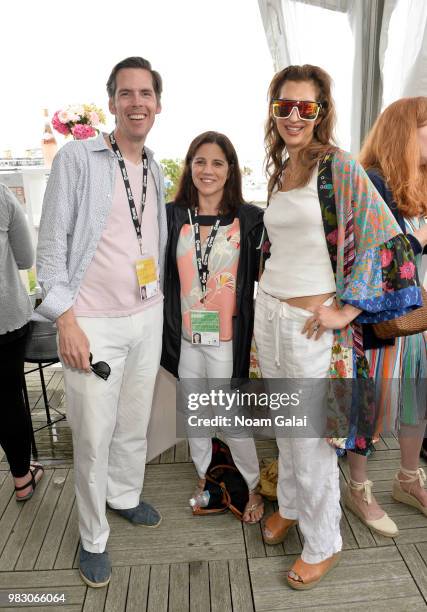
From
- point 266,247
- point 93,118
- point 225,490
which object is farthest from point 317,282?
point 93,118

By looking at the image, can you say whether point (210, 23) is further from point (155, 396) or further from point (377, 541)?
point (377, 541)

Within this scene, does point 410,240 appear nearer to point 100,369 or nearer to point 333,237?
point 333,237

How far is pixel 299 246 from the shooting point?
4.47 ft

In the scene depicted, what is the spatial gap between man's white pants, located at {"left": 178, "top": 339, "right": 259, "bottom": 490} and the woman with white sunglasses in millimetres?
232

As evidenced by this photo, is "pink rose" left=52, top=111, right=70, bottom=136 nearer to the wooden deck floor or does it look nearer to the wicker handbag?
the wooden deck floor

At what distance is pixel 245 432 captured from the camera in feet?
6.04

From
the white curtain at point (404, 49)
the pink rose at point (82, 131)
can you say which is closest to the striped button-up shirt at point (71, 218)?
the pink rose at point (82, 131)

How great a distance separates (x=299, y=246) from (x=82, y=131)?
2147 mm

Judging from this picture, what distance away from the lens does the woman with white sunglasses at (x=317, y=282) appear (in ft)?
4.17

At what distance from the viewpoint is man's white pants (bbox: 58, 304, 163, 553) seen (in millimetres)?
1486

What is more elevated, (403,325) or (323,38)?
(323,38)

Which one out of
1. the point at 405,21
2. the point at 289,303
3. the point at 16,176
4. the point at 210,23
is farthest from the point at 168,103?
the point at 289,303

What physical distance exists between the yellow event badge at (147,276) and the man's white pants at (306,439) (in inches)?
14.6

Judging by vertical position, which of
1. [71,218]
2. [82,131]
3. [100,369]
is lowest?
[100,369]
